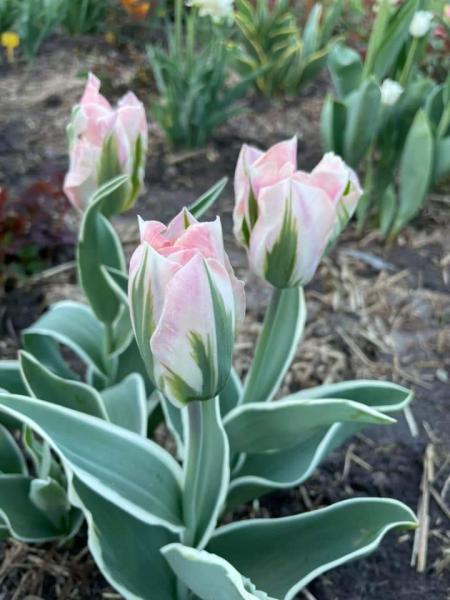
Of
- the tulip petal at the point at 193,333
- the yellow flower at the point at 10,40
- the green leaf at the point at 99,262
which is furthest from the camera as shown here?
the yellow flower at the point at 10,40

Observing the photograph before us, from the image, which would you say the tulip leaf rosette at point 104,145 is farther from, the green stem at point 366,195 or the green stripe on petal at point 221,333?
the green stem at point 366,195

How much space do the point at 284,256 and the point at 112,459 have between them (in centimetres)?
32

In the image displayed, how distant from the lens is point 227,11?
1.66 m

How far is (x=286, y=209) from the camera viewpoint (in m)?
0.80

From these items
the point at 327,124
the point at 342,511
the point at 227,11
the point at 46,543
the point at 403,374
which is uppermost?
the point at 227,11

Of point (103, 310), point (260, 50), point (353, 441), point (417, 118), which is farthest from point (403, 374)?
point (260, 50)

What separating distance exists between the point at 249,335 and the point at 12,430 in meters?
0.62

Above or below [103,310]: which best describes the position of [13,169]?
below

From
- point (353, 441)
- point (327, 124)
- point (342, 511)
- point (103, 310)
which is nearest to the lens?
point (342, 511)

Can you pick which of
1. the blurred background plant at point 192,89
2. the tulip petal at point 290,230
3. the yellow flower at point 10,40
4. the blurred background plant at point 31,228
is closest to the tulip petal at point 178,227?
the tulip petal at point 290,230

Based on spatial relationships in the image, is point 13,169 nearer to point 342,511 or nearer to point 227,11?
point 227,11

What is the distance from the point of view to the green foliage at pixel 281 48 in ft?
8.94

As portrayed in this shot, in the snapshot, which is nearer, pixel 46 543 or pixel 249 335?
pixel 46 543

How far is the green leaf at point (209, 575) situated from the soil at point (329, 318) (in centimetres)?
36
